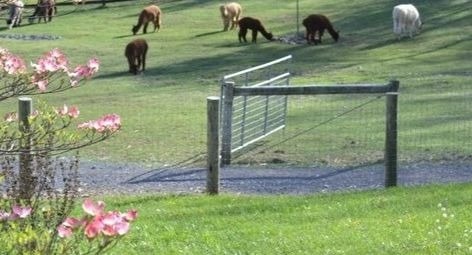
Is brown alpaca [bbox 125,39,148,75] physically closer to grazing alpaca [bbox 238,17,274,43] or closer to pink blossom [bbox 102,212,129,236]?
grazing alpaca [bbox 238,17,274,43]

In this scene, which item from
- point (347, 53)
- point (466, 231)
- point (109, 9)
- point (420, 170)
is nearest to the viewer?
point (466, 231)

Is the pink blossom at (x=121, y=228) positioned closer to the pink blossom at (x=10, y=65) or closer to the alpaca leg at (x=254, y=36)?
the pink blossom at (x=10, y=65)

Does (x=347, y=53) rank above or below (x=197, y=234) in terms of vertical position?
below

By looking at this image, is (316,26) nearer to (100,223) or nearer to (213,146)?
(213,146)

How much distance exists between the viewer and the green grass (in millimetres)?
8742

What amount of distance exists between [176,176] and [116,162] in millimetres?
1819

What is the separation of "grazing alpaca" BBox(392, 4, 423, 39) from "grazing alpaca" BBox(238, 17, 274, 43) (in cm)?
529

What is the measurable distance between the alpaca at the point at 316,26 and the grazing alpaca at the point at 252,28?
69.1 inches

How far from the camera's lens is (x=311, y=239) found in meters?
9.04

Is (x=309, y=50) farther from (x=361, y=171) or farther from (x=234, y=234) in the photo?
(x=234, y=234)

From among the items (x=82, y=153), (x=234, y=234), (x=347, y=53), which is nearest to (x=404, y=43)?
(x=347, y=53)

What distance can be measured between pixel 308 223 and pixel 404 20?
36.1 meters

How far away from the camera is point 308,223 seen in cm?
1000

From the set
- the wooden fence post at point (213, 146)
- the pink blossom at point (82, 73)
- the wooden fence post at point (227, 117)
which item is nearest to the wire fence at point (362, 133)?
the wooden fence post at point (227, 117)
